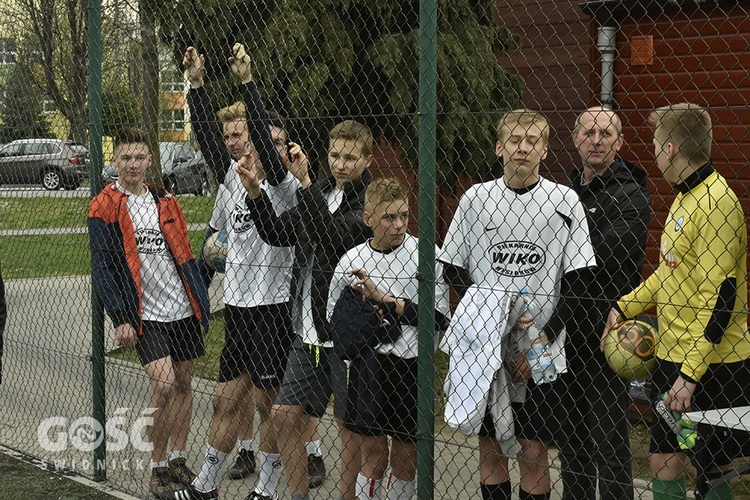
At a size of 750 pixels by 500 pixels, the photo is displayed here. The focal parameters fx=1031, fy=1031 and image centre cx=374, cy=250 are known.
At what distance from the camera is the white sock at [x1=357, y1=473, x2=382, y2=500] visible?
14.3 ft

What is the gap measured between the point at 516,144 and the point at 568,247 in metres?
0.44

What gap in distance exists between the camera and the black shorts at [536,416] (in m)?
3.98

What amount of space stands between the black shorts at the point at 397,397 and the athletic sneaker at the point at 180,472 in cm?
137

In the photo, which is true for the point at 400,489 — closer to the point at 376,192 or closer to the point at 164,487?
the point at 376,192

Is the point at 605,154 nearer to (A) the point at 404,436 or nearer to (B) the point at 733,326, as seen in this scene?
(B) the point at 733,326

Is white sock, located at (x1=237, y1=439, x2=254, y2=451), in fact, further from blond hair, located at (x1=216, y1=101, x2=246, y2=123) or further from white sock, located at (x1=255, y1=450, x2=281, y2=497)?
blond hair, located at (x1=216, y1=101, x2=246, y2=123)

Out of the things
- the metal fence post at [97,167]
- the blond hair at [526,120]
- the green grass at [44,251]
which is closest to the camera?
the blond hair at [526,120]

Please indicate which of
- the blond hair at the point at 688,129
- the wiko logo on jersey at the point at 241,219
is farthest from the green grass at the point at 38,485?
the blond hair at the point at 688,129

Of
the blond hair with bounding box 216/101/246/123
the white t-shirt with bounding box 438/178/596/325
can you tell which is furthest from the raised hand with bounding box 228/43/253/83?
the white t-shirt with bounding box 438/178/596/325

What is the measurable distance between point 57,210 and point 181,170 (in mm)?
796

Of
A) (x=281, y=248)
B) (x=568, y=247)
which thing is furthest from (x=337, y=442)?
(x=568, y=247)

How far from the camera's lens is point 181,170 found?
5930mm

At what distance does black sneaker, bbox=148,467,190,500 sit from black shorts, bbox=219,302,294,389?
602 millimetres

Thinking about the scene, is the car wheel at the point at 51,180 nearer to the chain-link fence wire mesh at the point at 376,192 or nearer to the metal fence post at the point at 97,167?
the chain-link fence wire mesh at the point at 376,192
